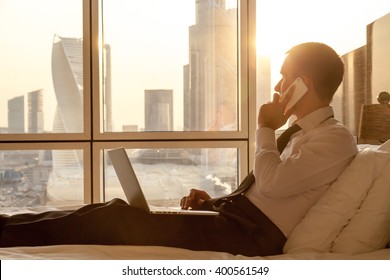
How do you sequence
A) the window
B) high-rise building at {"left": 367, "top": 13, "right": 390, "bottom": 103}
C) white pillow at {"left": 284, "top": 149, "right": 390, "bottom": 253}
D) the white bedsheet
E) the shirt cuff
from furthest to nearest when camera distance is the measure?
the window → high-rise building at {"left": 367, "top": 13, "right": 390, "bottom": 103} → the shirt cuff → white pillow at {"left": 284, "top": 149, "right": 390, "bottom": 253} → the white bedsheet

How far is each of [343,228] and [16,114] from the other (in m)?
2.36

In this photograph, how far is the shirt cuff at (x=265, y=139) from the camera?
1.33 m

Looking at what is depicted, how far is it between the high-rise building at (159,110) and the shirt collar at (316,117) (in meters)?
1.56

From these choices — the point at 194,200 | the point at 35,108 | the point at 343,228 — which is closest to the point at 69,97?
the point at 35,108

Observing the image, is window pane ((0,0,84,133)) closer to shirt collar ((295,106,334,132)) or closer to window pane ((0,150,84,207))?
window pane ((0,150,84,207))

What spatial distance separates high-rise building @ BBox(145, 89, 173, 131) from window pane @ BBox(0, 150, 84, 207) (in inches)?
20.3

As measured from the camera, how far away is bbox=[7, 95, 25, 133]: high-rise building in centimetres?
283

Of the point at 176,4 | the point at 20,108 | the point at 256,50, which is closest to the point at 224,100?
the point at 256,50

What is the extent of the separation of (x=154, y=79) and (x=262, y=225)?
183 cm

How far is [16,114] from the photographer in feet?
9.36

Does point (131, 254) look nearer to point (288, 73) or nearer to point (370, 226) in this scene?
point (370, 226)

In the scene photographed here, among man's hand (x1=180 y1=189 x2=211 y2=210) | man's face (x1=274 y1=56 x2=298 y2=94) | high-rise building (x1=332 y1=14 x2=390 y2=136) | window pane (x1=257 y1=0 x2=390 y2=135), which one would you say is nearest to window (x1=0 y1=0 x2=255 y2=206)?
window pane (x1=257 y1=0 x2=390 y2=135)

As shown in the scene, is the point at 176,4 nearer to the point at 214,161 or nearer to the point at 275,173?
the point at 214,161
